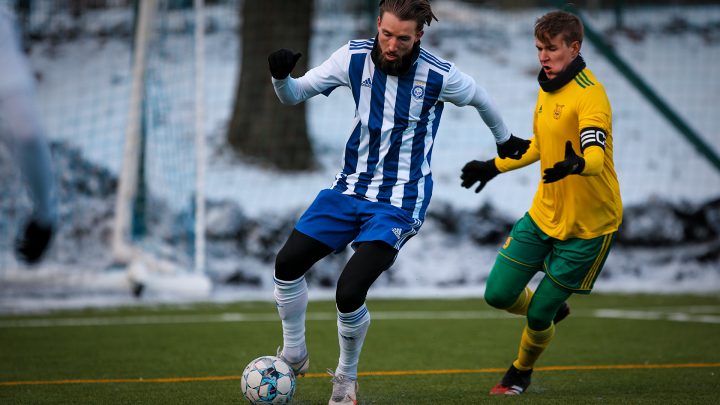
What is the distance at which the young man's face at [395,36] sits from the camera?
15.2 feet

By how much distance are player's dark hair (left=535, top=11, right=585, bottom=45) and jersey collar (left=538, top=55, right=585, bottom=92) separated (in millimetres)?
129

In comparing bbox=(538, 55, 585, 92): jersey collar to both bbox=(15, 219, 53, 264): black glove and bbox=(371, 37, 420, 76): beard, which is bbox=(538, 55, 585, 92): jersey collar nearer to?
bbox=(371, 37, 420, 76): beard

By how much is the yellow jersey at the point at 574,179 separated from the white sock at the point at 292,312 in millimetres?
1405

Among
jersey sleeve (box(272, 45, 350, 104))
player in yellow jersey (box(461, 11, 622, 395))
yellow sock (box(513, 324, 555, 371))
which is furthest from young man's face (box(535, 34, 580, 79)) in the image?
yellow sock (box(513, 324, 555, 371))

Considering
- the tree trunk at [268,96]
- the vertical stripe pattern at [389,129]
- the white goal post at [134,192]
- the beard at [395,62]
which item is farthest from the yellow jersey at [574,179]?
the tree trunk at [268,96]

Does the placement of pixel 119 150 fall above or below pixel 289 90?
below

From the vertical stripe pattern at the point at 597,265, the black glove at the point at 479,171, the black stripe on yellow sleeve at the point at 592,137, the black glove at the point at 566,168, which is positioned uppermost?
the black stripe on yellow sleeve at the point at 592,137

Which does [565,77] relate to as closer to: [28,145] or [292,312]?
[292,312]

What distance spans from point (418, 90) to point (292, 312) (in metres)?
1.24

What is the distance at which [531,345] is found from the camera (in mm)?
5258

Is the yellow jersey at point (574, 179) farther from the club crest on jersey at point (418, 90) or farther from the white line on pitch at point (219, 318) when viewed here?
the white line on pitch at point (219, 318)

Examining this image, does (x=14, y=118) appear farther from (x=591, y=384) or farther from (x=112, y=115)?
(x=112, y=115)

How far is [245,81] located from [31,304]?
4.49m

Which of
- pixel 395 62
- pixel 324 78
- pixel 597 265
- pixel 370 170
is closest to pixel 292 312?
pixel 370 170
